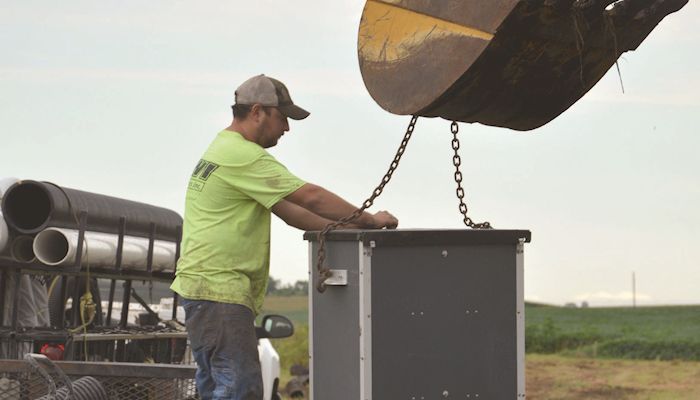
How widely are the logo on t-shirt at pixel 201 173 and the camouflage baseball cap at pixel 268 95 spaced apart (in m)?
0.36

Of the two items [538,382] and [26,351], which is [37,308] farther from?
[538,382]

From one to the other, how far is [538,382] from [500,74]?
556 inches

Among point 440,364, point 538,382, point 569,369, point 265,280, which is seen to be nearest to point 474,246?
point 440,364

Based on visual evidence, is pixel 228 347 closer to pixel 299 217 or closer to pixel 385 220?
pixel 299 217

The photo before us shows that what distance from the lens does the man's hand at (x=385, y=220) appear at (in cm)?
652

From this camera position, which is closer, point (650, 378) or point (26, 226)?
point (26, 226)

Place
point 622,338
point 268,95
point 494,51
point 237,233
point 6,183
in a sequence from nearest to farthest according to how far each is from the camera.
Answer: point 494,51 → point 237,233 → point 268,95 → point 6,183 → point 622,338

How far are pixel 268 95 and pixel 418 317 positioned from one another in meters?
1.39

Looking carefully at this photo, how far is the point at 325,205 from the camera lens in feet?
21.3

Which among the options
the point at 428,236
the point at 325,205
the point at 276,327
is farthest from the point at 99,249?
the point at 428,236

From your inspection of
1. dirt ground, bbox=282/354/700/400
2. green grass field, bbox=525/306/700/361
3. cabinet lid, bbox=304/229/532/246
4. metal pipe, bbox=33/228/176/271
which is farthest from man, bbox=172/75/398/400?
green grass field, bbox=525/306/700/361

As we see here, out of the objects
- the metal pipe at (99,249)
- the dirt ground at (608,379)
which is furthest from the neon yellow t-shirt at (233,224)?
the dirt ground at (608,379)

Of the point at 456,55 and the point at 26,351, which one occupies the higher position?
the point at 456,55

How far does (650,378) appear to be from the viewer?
20.6m
